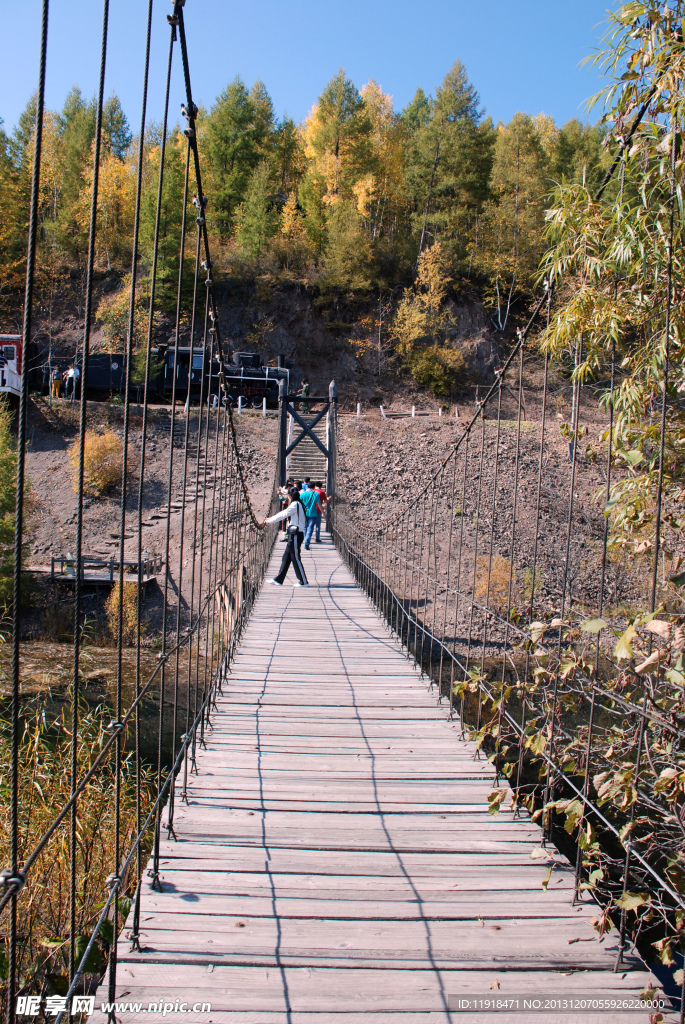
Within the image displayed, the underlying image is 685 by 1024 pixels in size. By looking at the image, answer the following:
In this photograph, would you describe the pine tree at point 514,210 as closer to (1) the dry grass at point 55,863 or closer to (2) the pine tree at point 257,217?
(2) the pine tree at point 257,217

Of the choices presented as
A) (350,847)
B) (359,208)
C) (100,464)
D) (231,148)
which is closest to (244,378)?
(100,464)

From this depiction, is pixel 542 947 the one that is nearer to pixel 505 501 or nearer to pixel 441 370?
pixel 505 501

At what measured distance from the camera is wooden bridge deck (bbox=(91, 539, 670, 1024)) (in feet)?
5.56

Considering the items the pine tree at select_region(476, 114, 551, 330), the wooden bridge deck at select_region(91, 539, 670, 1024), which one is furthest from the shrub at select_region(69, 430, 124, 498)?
the pine tree at select_region(476, 114, 551, 330)

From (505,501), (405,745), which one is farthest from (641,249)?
(505,501)

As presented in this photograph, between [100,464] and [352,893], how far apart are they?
1818cm

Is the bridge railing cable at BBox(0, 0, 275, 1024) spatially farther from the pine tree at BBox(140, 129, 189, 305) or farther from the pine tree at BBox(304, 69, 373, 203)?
the pine tree at BBox(304, 69, 373, 203)

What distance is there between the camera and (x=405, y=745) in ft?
11.0

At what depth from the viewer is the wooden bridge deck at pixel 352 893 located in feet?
5.56

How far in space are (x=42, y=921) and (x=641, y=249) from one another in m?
4.52

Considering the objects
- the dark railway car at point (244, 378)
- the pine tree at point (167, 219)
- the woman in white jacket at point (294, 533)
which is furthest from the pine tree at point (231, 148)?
the woman in white jacket at point (294, 533)

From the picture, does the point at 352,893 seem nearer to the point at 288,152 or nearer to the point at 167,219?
the point at 167,219

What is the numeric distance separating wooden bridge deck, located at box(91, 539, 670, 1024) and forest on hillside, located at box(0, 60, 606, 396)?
27692 millimetres

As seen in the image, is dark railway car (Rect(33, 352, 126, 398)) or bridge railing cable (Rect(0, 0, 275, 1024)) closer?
bridge railing cable (Rect(0, 0, 275, 1024))
